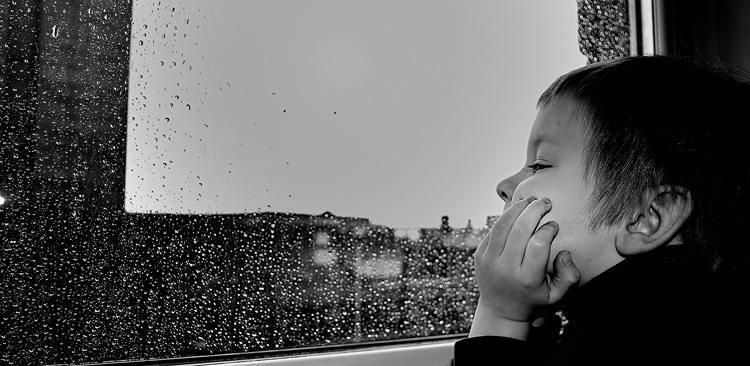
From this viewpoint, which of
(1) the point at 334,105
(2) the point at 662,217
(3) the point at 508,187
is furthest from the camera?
(1) the point at 334,105

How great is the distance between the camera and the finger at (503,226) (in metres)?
0.68

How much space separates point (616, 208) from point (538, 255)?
0.11 m

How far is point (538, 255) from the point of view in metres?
0.65

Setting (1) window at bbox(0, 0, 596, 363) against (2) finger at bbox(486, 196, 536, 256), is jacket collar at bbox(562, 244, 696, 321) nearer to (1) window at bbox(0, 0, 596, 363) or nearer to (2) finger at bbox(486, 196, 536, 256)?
(2) finger at bbox(486, 196, 536, 256)

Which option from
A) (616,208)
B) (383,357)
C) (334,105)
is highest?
(334,105)

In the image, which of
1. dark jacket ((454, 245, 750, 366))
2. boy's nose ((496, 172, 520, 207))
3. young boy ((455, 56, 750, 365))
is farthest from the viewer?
boy's nose ((496, 172, 520, 207))

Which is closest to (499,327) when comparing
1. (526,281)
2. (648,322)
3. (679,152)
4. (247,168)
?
(526,281)

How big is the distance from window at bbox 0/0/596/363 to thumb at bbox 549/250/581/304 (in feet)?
1.03

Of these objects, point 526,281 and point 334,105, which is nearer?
point 526,281

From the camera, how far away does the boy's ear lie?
615 mm

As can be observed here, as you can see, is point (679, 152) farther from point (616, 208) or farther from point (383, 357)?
point (383, 357)

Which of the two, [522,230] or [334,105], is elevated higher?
[334,105]

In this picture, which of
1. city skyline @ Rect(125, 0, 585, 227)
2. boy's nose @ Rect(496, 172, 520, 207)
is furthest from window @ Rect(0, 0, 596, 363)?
boy's nose @ Rect(496, 172, 520, 207)

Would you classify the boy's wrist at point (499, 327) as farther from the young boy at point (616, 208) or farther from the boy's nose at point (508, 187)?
the boy's nose at point (508, 187)
